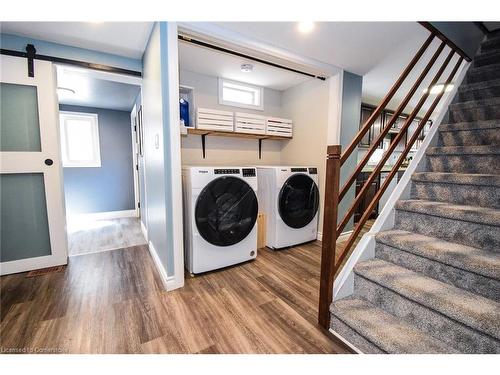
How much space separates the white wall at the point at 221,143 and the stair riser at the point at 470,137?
6.51 ft

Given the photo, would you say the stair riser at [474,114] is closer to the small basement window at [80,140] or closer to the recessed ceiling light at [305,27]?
the recessed ceiling light at [305,27]

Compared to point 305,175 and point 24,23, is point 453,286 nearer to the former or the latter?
point 305,175

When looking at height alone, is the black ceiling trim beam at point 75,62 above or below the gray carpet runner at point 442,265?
above

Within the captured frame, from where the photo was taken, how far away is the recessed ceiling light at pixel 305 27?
176 centimetres

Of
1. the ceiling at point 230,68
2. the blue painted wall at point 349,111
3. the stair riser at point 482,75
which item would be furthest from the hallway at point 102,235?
the stair riser at point 482,75

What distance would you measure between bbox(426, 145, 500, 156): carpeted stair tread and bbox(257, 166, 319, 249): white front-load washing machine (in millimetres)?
1191

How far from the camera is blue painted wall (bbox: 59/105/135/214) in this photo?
4008 mm

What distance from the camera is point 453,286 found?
3.74 feet

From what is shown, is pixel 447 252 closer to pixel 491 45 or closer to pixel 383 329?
pixel 383 329

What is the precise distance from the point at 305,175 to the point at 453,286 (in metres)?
1.69

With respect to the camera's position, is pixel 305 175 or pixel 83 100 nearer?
pixel 305 175
